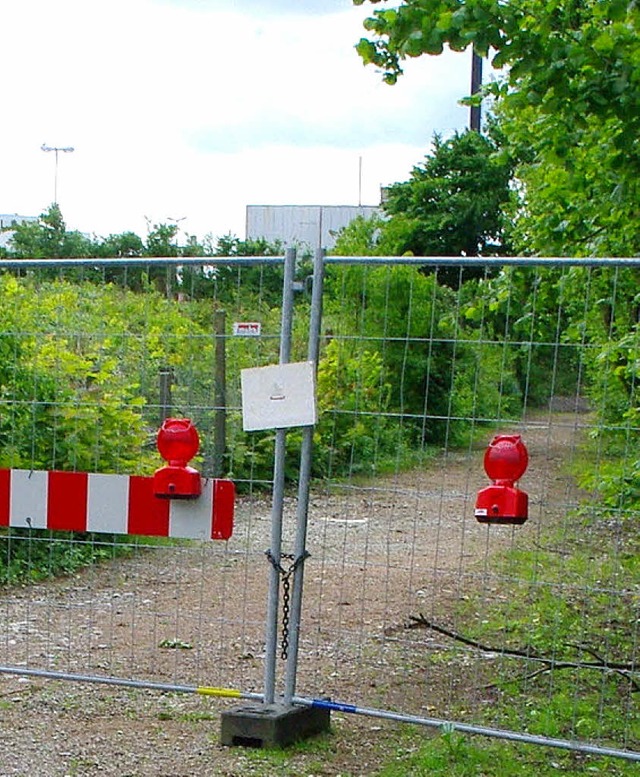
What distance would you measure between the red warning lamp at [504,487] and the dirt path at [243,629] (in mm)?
226

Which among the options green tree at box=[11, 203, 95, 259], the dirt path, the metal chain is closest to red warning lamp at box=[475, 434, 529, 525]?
the dirt path

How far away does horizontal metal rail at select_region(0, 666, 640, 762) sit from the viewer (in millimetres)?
5363

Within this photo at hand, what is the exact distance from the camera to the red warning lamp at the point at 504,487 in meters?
5.41

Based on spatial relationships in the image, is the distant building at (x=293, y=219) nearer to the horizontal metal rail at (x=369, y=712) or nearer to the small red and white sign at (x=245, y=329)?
the horizontal metal rail at (x=369, y=712)

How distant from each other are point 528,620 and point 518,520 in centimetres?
240

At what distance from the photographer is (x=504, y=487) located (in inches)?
215

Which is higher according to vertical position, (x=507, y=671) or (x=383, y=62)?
(x=383, y=62)

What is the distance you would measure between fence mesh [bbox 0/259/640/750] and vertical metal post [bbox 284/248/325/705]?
151 mm

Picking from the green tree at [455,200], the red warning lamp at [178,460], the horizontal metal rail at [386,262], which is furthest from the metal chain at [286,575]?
the green tree at [455,200]

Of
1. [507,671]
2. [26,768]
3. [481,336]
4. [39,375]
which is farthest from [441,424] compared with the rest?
[39,375]

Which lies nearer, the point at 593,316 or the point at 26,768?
the point at 26,768

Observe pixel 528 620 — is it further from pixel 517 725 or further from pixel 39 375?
pixel 39 375

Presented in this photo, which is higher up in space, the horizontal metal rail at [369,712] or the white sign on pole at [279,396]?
the white sign on pole at [279,396]

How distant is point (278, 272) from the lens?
20.6 ft
